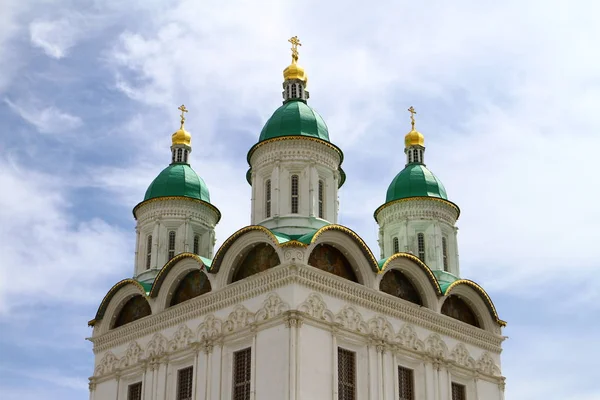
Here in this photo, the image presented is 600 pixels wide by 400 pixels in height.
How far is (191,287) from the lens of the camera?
26109 mm

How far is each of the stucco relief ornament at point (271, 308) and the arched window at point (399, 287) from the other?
344cm

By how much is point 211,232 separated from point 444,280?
25.0 ft

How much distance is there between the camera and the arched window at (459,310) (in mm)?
27281

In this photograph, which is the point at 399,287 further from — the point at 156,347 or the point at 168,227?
the point at 168,227

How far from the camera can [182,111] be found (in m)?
32.3

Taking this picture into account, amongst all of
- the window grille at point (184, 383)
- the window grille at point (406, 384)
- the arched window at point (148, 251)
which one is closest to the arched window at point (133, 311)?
the arched window at point (148, 251)

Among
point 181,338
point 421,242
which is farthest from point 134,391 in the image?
point 421,242

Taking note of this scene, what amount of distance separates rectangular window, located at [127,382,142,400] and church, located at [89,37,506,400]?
47 mm

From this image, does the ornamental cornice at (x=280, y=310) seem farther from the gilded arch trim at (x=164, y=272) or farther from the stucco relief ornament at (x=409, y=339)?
the gilded arch trim at (x=164, y=272)

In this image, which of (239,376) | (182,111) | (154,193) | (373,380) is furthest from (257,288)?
(182,111)

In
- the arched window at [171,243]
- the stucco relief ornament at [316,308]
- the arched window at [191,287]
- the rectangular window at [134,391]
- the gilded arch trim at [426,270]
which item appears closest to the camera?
the stucco relief ornament at [316,308]

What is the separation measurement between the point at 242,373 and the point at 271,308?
1878 mm

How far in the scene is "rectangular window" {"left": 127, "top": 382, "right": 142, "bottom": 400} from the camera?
26.6 m

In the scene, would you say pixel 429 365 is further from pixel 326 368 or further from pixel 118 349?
pixel 118 349
